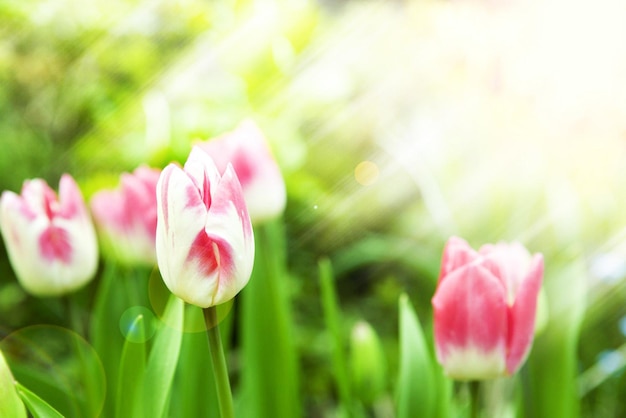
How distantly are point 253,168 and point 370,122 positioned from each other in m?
1.47

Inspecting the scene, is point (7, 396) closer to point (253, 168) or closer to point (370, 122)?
point (253, 168)

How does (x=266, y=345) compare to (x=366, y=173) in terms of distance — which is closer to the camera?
(x=266, y=345)

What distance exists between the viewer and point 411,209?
234 cm

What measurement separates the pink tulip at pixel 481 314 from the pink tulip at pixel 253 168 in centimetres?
30

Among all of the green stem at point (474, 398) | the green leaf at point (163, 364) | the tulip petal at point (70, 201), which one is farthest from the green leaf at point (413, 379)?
the tulip petal at point (70, 201)

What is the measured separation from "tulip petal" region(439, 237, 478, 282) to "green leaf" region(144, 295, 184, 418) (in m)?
0.25

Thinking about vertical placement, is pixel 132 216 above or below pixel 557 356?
above

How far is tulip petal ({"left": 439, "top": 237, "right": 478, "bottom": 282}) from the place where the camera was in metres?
0.72

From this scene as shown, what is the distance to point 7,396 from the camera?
2.07 feet

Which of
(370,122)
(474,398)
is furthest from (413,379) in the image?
(370,122)

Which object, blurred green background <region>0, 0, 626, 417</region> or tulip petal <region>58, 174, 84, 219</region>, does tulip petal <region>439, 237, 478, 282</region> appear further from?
tulip petal <region>58, 174, 84, 219</region>

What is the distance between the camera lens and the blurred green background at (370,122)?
1270 millimetres

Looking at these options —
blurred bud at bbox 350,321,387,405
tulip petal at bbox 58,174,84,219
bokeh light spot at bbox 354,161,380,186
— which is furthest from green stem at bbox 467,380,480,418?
bokeh light spot at bbox 354,161,380,186

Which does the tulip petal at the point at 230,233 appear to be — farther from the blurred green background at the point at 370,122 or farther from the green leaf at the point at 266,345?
the blurred green background at the point at 370,122
